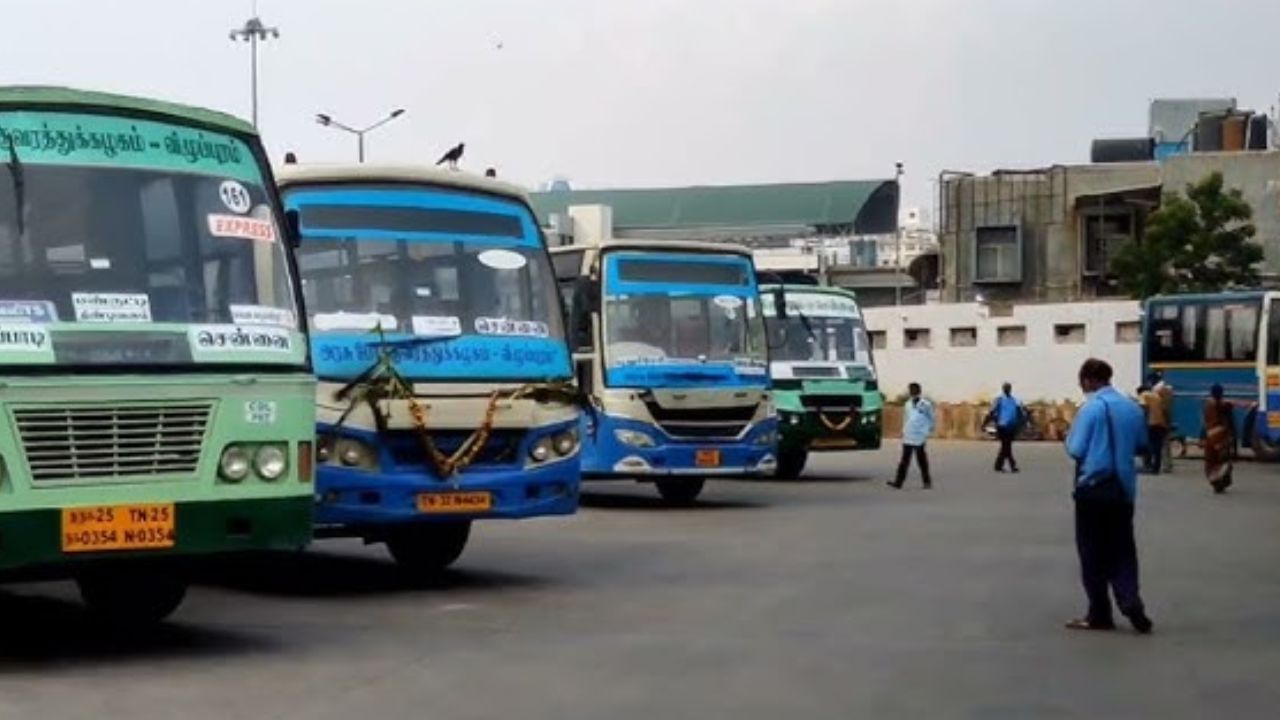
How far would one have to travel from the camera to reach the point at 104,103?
11.0m

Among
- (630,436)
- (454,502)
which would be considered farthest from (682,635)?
(630,436)

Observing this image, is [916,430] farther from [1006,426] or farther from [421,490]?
[421,490]

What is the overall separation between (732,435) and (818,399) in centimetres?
769

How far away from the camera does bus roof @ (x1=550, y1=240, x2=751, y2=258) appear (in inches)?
893

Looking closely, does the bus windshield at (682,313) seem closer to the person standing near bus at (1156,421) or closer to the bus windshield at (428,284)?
the bus windshield at (428,284)

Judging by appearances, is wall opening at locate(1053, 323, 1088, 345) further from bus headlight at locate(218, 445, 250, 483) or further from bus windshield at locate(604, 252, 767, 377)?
bus headlight at locate(218, 445, 250, 483)

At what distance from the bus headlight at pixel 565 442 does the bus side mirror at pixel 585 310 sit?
24.2 feet

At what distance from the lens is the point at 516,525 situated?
22.0m

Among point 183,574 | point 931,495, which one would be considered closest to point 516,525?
point 931,495

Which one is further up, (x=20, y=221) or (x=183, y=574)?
(x=20, y=221)

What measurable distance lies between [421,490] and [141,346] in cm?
371

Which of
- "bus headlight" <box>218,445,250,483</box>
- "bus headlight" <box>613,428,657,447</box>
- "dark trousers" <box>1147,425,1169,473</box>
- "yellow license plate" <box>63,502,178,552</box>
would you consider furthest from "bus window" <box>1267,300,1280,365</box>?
"yellow license plate" <box>63,502,178,552</box>

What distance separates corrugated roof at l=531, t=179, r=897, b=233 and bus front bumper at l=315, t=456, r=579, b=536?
73317 mm

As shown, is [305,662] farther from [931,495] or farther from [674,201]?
[674,201]
